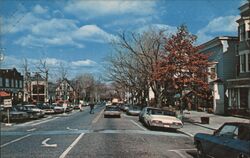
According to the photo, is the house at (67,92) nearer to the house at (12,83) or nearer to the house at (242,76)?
the house at (12,83)

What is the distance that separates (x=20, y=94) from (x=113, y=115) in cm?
6302

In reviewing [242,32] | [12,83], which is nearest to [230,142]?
[242,32]

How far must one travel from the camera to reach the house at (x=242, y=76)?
3766 centimetres

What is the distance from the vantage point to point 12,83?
93875 millimetres

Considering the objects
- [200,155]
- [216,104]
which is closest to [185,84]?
[216,104]

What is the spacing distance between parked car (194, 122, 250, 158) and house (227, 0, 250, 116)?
26040mm

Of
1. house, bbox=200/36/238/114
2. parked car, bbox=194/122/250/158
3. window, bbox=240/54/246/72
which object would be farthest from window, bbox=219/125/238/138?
house, bbox=200/36/238/114

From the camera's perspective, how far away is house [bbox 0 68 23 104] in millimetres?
87631

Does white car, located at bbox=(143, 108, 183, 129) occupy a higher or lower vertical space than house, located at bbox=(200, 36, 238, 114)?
lower

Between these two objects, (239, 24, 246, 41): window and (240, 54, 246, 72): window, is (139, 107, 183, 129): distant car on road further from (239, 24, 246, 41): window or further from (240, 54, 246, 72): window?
(240, 54, 246, 72): window

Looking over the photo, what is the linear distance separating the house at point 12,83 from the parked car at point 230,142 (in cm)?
7757

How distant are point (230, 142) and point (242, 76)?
103 feet

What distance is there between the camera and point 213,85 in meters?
44.8

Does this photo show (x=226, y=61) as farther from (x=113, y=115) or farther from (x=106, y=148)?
(x=106, y=148)
